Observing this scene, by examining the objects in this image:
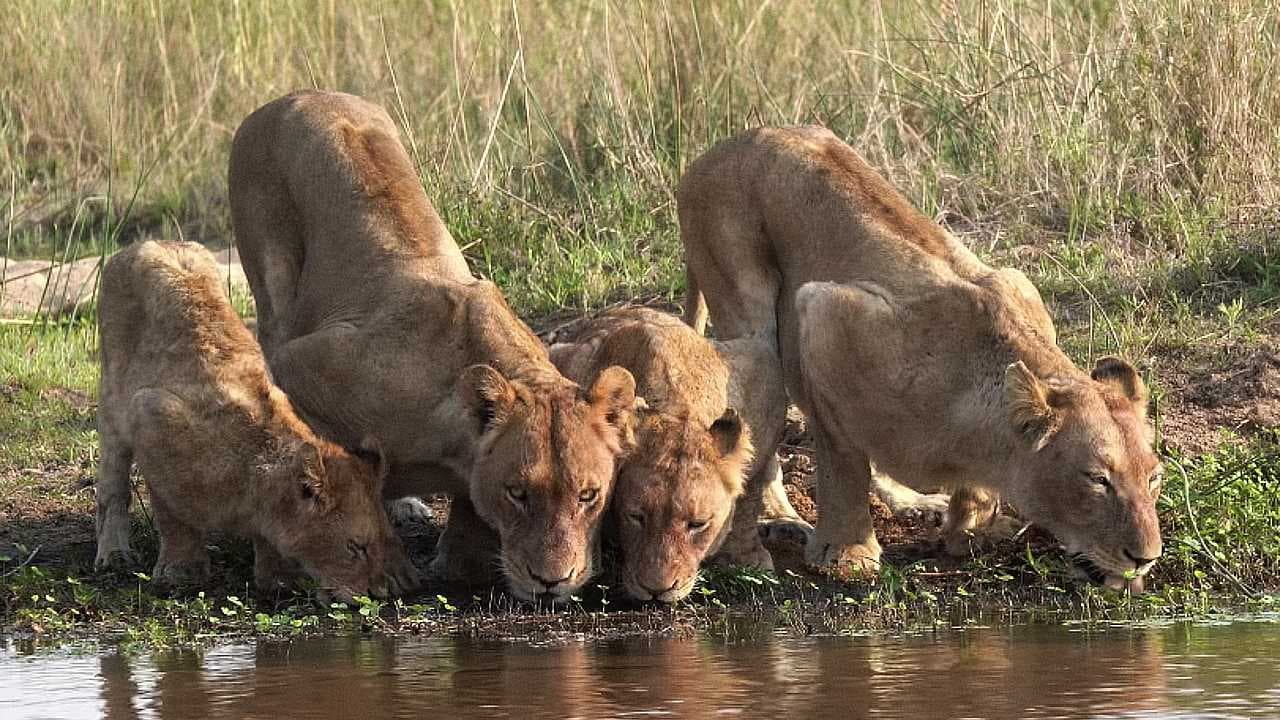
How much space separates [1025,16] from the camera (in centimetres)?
1326

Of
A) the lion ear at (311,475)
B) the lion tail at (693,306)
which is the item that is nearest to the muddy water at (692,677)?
the lion ear at (311,475)

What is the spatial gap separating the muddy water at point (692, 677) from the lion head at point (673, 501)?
0.97ft

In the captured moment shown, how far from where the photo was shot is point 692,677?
671cm

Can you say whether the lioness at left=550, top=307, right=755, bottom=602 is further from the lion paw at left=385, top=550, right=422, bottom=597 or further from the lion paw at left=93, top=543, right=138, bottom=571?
the lion paw at left=93, top=543, right=138, bottom=571

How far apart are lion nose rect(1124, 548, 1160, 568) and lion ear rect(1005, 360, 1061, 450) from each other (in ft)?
1.48

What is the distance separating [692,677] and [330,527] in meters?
1.68

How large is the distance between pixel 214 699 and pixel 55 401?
Result: 15.2 feet

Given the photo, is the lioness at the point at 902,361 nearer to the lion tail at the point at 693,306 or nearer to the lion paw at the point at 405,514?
the lion tail at the point at 693,306

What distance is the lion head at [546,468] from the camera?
24.7 feet

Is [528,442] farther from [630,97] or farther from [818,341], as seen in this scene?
[630,97]

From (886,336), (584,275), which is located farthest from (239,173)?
(886,336)

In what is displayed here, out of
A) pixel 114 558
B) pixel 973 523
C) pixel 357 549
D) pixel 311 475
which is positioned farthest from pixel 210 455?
pixel 973 523

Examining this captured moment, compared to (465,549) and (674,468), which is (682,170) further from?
(674,468)

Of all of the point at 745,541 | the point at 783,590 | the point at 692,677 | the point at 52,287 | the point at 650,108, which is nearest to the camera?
the point at 692,677
